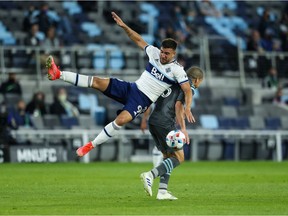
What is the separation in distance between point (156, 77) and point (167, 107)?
20.8 inches

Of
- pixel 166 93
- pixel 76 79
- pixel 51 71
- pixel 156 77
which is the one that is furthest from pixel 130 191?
pixel 51 71

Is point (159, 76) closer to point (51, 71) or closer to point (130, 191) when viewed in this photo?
point (51, 71)

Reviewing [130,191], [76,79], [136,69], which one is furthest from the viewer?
[136,69]

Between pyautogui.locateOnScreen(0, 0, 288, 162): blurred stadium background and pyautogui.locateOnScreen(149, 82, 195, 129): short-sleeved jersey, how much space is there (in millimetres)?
12701

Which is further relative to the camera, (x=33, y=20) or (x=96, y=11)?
(x=96, y=11)

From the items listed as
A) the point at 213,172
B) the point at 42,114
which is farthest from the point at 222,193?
the point at 42,114

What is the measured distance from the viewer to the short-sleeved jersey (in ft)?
52.3

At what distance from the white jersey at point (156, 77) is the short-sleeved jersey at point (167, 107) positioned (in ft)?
0.49

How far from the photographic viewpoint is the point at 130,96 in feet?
52.4

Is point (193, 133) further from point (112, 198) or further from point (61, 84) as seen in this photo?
point (112, 198)

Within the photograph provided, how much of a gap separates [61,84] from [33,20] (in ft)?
7.17

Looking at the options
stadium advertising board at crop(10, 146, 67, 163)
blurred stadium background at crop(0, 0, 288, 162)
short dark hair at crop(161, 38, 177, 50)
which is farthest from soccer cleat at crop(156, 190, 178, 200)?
stadium advertising board at crop(10, 146, 67, 163)

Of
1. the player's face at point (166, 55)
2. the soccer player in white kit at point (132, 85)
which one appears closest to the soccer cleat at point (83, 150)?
the soccer player in white kit at point (132, 85)

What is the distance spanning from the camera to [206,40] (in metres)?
34.4
